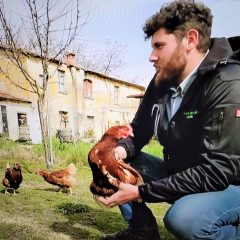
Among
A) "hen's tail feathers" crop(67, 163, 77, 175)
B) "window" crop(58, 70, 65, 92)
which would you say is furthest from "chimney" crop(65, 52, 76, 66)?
"hen's tail feathers" crop(67, 163, 77, 175)

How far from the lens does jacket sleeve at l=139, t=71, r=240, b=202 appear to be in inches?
38.8

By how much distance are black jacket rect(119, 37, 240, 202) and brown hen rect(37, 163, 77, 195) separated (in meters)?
1.24

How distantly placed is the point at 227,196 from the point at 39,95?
5.23 ft

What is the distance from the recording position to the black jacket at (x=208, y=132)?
99 cm

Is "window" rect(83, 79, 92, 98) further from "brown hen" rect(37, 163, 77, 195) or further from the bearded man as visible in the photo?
the bearded man

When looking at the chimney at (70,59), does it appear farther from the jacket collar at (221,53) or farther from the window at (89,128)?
the jacket collar at (221,53)

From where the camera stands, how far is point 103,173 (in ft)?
3.98

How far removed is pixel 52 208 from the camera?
76.0 inches

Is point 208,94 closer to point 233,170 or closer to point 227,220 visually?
point 233,170

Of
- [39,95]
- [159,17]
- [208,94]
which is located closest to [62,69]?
[39,95]

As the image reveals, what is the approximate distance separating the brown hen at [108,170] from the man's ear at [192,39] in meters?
0.40

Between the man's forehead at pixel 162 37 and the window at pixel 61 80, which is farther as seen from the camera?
the window at pixel 61 80

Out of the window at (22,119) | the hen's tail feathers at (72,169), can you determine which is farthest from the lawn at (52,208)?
the window at (22,119)

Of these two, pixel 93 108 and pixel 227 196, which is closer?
pixel 227 196
